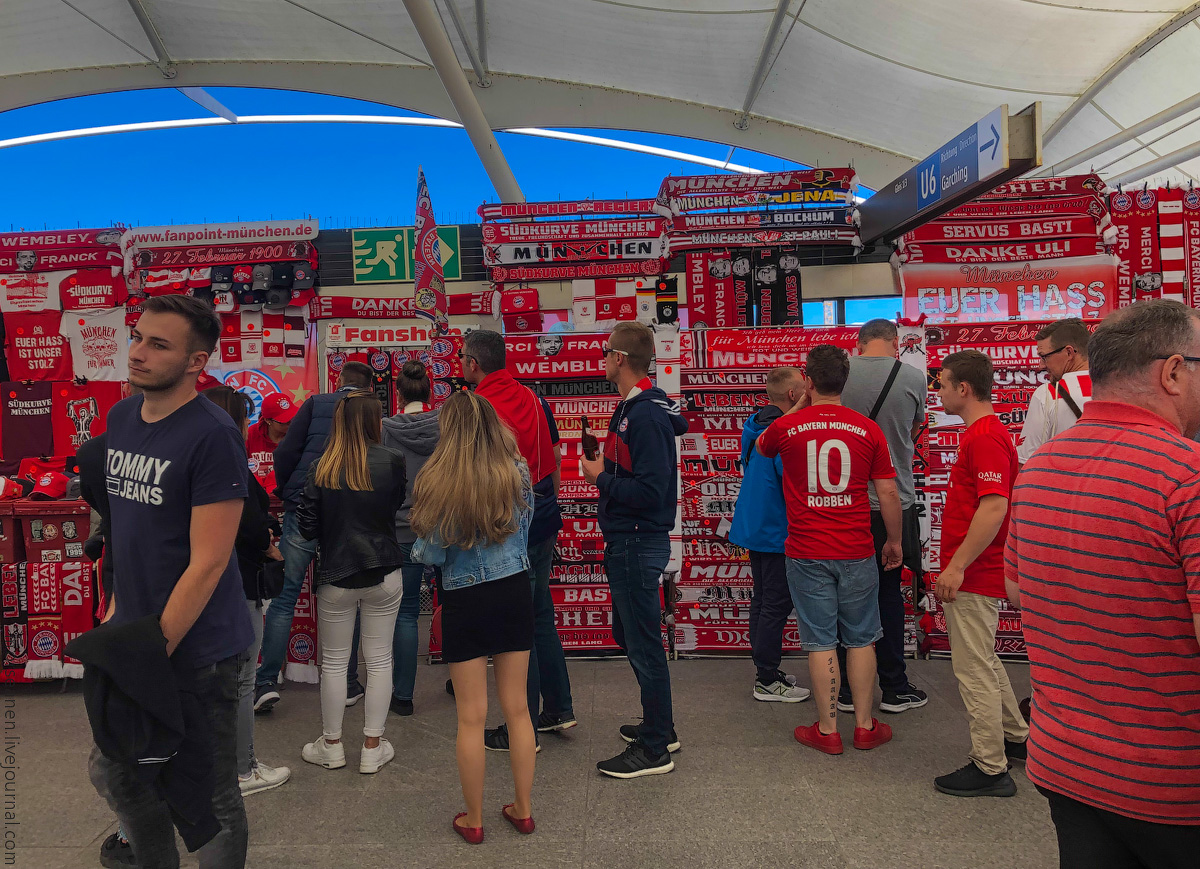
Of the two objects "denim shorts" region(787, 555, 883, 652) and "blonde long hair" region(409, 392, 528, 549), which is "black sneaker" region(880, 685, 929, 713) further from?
"blonde long hair" region(409, 392, 528, 549)

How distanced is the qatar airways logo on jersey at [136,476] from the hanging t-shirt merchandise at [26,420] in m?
5.16

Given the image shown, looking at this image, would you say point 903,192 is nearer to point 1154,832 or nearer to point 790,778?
point 790,778

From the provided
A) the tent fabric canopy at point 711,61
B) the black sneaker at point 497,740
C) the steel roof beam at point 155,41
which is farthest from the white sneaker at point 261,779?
the steel roof beam at point 155,41

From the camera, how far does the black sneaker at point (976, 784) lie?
276 cm

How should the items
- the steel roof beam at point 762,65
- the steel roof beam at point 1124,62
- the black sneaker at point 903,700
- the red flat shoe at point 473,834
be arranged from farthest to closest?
the steel roof beam at point 762,65, the steel roof beam at point 1124,62, the black sneaker at point 903,700, the red flat shoe at point 473,834

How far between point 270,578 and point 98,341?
4.26 metres

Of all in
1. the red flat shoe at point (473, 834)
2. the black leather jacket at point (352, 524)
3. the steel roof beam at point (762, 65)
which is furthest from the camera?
the steel roof beam at point (762, 65)

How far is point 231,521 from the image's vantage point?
1.76m

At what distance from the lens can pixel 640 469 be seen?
286 cm

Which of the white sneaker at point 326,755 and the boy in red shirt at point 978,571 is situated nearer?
the boy in red shirt at point 978,571

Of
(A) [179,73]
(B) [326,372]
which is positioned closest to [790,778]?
(B) [326,372]

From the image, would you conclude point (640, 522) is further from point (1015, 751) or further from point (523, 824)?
point (1015, 751)

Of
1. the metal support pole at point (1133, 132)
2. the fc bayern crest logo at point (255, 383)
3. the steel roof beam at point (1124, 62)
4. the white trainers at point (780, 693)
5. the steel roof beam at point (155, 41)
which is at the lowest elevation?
the white trainers at point (780, 693)

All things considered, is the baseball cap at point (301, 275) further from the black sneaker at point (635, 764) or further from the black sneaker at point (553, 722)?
the black sneaker at point (635, 764)
